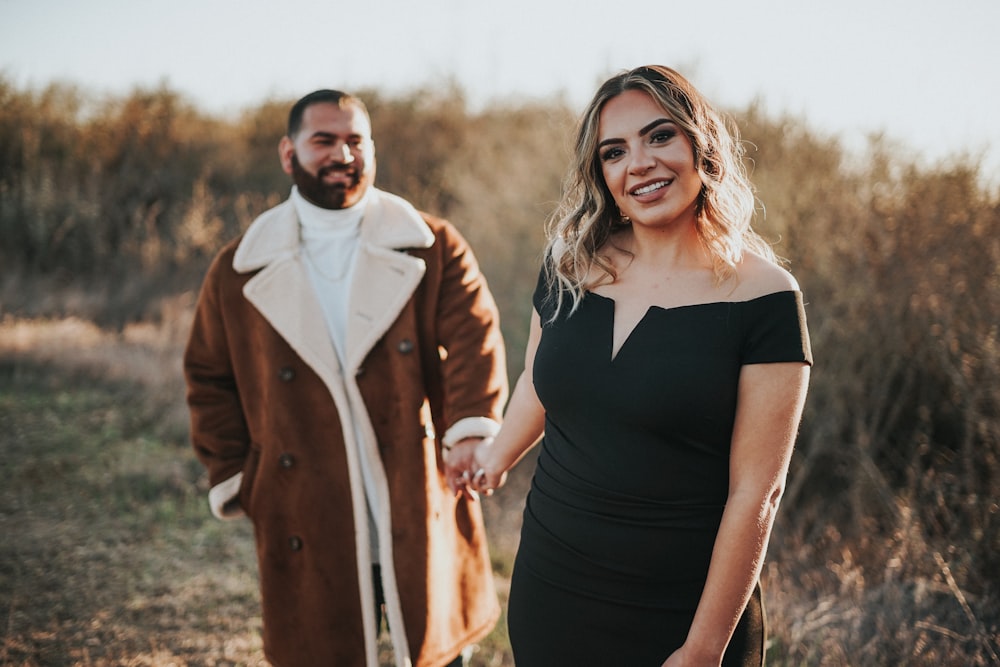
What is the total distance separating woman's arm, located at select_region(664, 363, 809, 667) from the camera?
4.59 feet

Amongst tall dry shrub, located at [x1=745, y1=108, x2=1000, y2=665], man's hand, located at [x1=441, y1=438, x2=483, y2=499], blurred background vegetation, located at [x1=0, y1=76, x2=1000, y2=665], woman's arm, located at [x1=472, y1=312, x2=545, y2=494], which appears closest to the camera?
woman's arm, located at [x1=472, y1=312, x2=545, y2=494]

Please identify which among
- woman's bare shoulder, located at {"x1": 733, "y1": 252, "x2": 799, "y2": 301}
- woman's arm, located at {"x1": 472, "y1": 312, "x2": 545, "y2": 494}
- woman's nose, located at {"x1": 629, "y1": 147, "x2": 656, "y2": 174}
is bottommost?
woman's arm, located at {"x1": 472, "y1": 312, "x2": 545, "y2": 494}

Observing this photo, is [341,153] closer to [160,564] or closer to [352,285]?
[352,285]

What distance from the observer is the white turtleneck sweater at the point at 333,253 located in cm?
240

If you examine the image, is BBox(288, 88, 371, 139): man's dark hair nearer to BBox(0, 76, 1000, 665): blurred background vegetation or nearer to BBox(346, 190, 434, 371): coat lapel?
BBox(346, 190, 434, 371): coat lapel

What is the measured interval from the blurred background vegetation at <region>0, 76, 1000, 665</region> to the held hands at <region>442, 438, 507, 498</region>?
3.17 feet

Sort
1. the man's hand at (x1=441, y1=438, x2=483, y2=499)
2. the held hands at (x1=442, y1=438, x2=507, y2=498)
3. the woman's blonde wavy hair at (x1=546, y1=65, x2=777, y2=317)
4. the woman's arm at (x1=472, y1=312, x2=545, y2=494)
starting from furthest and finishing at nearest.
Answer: the man's hand at (x1=441, y1=438, x2=483, y2=499) → the held hands at (x1=442, y1=438, x2=507, y2=498) → the woman's arm at (x1=472, y1=312, x2=545, y2=494) → the woman's blonde wavy hair at (x1=546, y1=65, x2=777, y2=317)

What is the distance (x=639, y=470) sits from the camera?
153cm

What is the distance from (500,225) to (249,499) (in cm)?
506

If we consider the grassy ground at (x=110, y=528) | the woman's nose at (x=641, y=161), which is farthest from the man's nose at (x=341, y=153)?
the grassy ground at (x=110, y=528)

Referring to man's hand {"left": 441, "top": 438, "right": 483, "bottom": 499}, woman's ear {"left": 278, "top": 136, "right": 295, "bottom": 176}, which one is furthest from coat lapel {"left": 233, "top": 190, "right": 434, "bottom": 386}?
man's hand {"left": 441, "top": 438, "right": 483, "bottom": 499}

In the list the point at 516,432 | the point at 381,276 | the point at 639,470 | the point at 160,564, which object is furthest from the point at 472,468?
the point at 160,564

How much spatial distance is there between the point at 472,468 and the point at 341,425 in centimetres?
44

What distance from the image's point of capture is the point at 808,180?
5.15 metres
